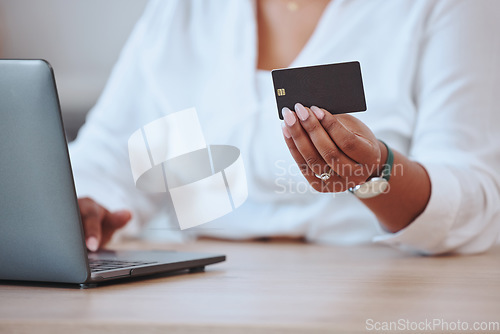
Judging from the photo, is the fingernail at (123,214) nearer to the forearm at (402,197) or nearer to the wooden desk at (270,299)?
the wooden desk at (270,299)

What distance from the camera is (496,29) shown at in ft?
2.75

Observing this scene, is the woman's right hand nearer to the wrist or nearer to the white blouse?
the white blouse

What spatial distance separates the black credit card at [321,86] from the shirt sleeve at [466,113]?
29 centimetres

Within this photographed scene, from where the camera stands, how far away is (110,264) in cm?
60

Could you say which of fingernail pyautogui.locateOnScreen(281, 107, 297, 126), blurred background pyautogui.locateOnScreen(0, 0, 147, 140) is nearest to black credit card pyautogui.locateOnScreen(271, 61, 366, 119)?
fingernail pyautogui.locateOnScreen(281, 107, 297, 126)

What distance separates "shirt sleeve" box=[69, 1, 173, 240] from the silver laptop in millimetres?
419

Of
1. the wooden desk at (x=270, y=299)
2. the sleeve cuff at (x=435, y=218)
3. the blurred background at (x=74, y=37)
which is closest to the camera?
the wooden desk at (x=270, y=299)

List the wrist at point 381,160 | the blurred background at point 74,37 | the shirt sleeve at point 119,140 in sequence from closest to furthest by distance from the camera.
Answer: the wrist at point 381,160
the shirt sleeve at point 119,140
the blurred background at point 74,37

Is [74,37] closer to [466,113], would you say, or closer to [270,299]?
[466,113]

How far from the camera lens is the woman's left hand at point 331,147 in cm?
54

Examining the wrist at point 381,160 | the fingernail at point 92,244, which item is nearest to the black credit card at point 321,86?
the wrist at point 381,160

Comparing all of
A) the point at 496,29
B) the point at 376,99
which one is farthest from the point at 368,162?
the point at 496,29

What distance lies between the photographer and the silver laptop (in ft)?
1.55

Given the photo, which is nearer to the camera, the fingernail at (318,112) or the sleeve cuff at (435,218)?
the fingernail at (318,112)
